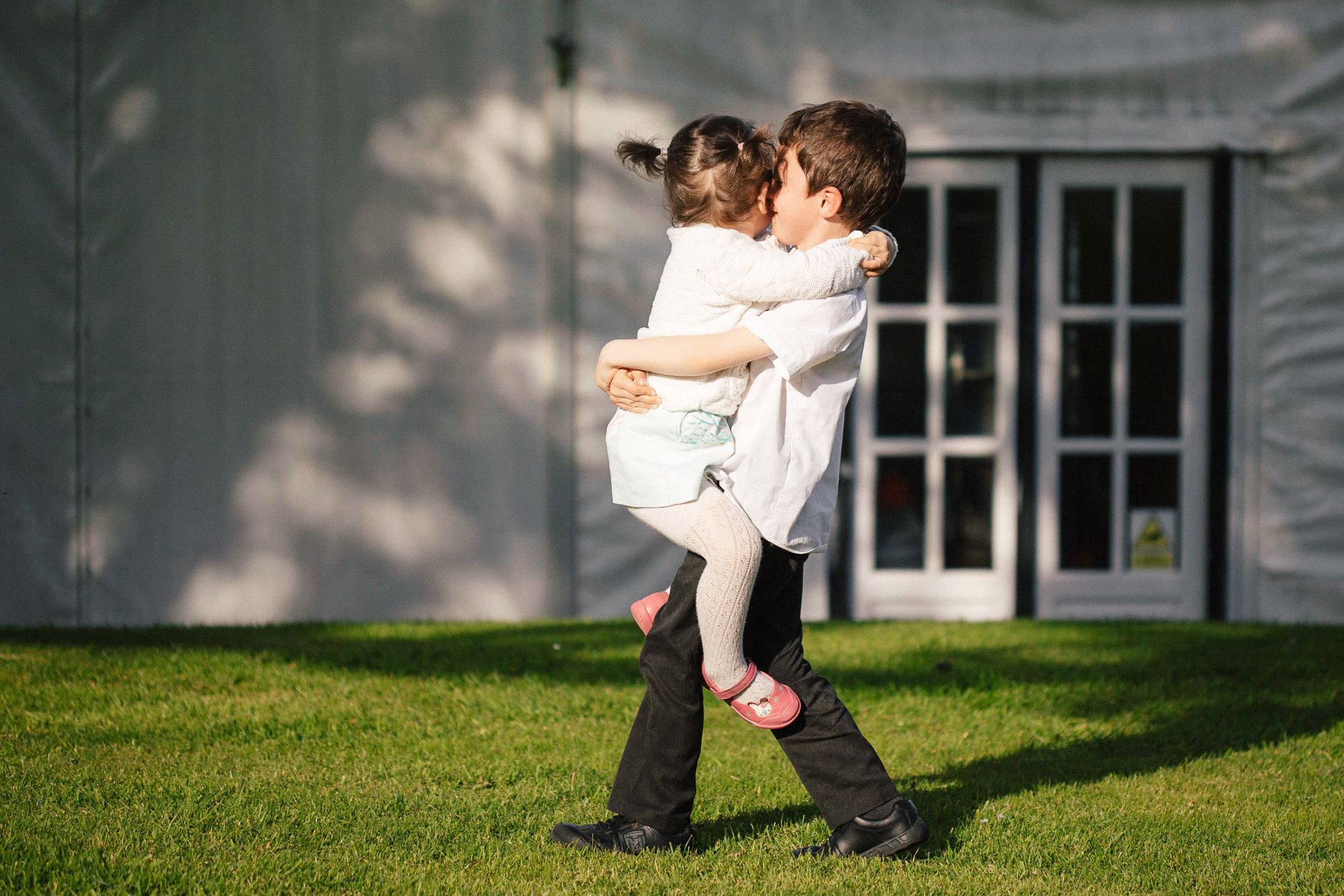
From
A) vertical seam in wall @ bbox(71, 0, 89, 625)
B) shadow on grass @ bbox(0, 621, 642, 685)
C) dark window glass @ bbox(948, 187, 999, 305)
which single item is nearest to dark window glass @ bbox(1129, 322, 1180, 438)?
dark window glass @ bbox(948, 187, 999, 305)

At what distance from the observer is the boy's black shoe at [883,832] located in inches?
102

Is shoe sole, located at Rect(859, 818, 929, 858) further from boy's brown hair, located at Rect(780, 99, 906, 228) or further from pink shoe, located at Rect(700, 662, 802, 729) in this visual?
boy's brown hair, located at Rect(780, 99, 906, 228)

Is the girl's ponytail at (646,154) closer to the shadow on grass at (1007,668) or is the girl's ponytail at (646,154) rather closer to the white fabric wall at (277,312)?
the shadow on grass at (1007,668)

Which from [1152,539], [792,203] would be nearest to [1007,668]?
[1152,539]

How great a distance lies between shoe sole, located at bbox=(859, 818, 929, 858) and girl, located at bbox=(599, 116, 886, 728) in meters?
0.32

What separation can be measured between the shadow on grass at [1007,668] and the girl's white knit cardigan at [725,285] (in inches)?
41.7

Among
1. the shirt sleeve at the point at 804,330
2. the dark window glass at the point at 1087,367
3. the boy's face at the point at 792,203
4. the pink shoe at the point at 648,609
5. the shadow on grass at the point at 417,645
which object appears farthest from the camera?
the dark window glass at the point at 1087,367

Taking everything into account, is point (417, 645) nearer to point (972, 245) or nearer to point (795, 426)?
point (795, 426)

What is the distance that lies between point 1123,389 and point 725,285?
4.44 meters

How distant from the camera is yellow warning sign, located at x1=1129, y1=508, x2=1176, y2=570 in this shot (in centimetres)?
645

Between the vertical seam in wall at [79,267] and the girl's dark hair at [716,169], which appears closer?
the girl's dark hair at [716,169]

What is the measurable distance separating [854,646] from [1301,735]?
1726 mm

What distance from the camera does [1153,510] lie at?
6.45m

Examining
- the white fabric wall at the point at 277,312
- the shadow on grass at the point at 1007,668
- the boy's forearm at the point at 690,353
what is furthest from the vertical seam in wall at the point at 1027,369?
the boy's forearm at the point at 690,353
